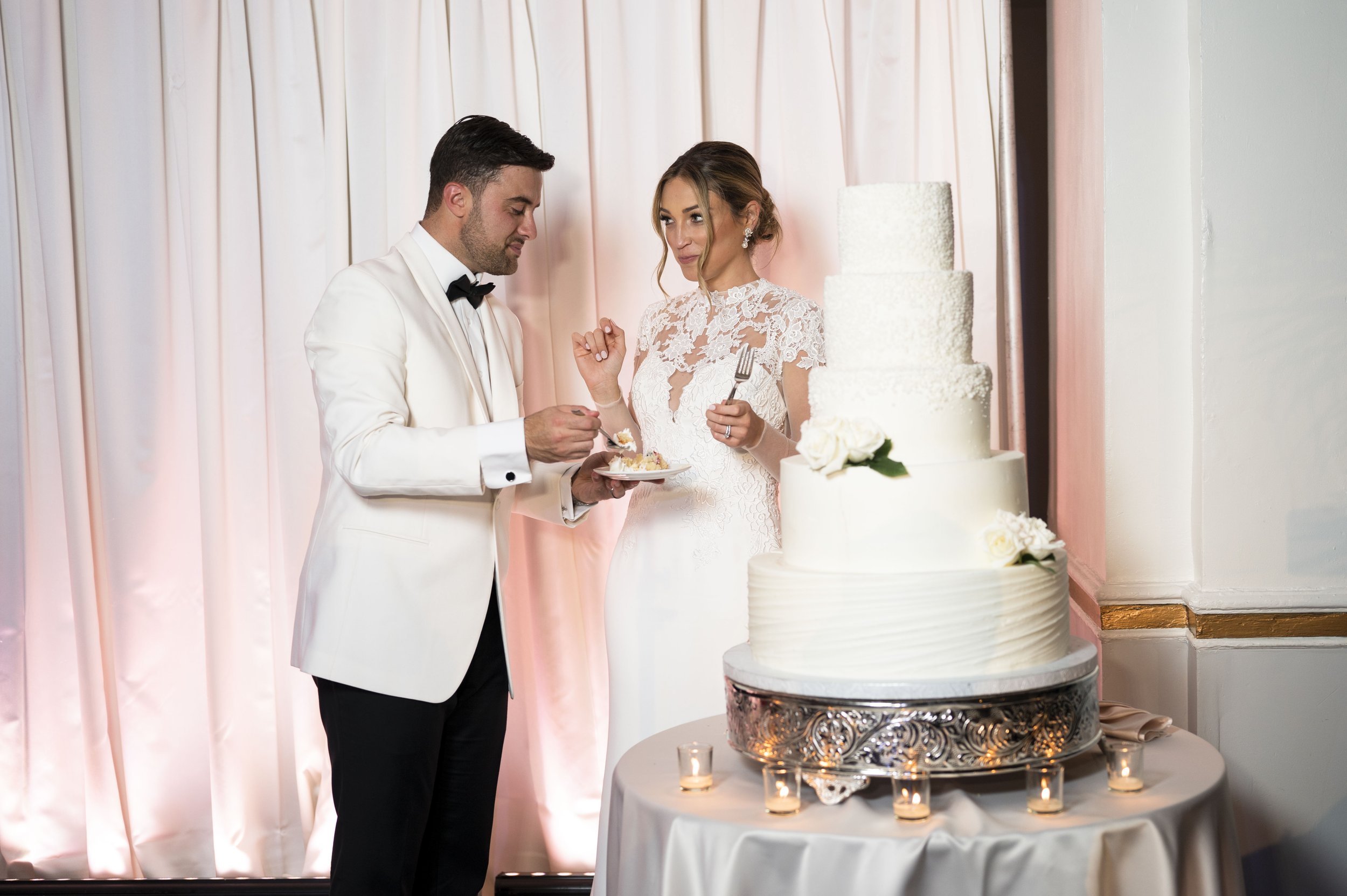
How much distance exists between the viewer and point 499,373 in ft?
9.93

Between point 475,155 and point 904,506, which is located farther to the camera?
point 475,155

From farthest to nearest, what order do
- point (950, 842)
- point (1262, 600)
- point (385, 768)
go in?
point (1262, 600) → point (385, 768) → point (950, 842)

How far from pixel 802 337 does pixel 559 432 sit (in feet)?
2.55

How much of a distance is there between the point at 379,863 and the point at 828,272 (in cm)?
219

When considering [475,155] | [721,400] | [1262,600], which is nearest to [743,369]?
[721,400]

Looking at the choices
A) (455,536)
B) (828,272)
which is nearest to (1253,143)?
(828,272)

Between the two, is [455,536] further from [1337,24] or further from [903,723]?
[1337,24]

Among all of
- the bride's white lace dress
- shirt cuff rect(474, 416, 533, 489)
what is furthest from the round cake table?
the bride's white lace dress

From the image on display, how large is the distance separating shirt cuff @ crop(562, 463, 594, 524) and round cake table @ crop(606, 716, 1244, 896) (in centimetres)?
127

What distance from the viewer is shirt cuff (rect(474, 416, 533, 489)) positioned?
255 centimetres

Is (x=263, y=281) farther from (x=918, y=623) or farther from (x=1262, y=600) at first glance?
(x=1262, y=600)

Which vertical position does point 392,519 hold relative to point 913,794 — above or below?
above

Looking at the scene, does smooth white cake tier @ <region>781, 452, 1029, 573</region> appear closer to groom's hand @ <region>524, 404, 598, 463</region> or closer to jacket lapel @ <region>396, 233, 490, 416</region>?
groom's hand @ <region>524, 404, 598, 463</region>

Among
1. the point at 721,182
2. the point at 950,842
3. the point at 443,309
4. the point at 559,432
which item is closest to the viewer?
the point at 950,842
